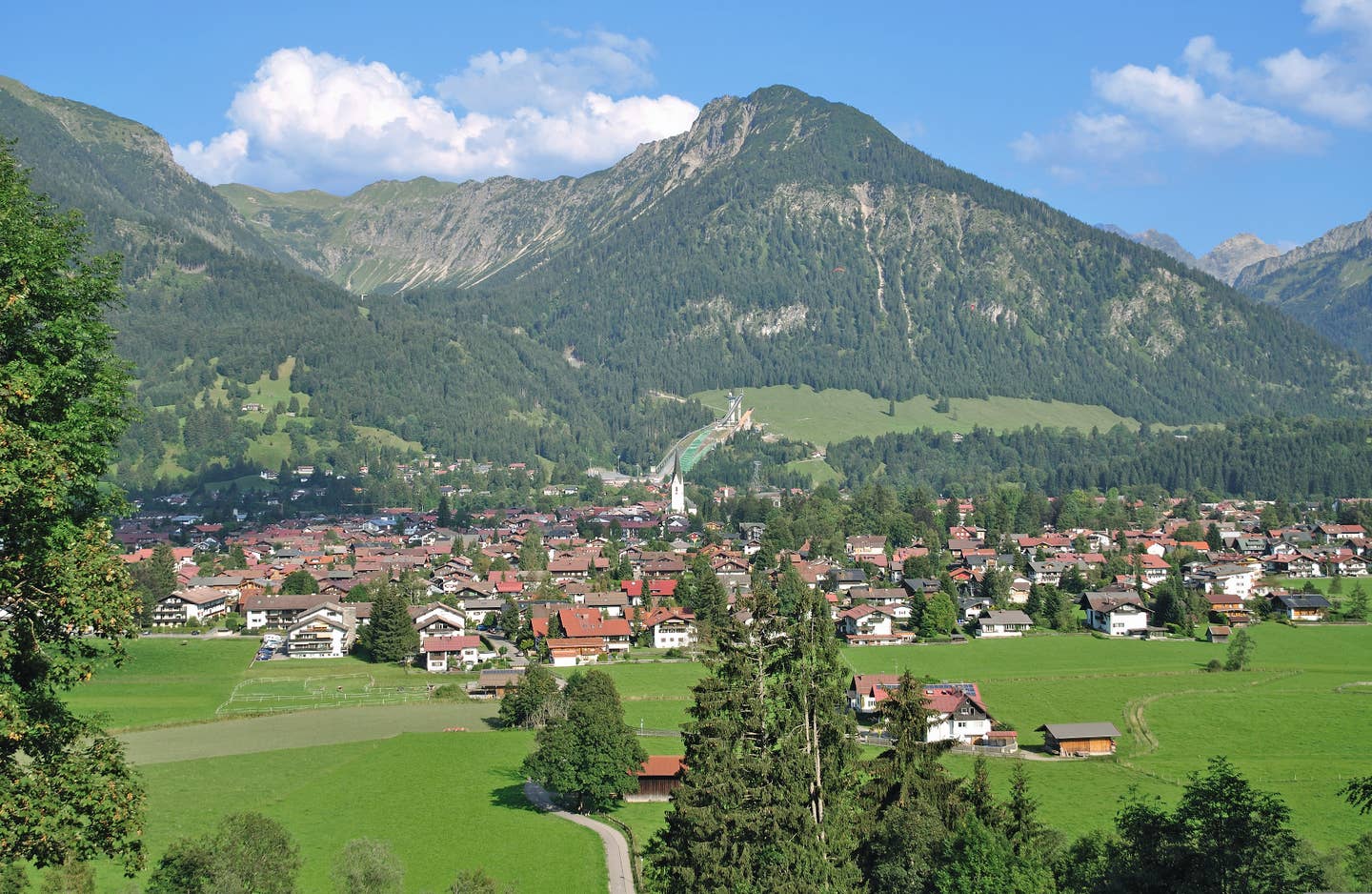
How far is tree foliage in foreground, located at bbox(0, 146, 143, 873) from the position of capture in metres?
10.5

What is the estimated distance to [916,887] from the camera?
28.1 metres

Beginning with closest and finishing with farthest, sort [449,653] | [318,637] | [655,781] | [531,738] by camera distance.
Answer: [655,781]
[531,738]
[449,653]
[318,637]

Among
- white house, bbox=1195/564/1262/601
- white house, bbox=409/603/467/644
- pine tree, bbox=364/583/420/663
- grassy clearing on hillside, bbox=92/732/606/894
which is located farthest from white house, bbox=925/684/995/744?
white house, bbox=1195/564/1262/601

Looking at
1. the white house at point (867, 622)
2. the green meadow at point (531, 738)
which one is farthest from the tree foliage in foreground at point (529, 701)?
the white house at point (867, 622)

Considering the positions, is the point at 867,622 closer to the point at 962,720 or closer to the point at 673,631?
the point at 673,631

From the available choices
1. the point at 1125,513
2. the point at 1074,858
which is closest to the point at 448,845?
the point at 1074,858

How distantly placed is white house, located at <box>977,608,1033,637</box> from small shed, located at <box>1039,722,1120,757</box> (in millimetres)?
34373

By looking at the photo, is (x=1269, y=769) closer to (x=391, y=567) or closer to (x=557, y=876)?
(x=557, y=876)

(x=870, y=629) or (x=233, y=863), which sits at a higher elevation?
(x=870, y=629)

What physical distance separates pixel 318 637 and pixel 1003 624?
47051 millimetres

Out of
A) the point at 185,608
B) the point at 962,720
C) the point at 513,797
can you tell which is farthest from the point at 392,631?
the point at 962,720

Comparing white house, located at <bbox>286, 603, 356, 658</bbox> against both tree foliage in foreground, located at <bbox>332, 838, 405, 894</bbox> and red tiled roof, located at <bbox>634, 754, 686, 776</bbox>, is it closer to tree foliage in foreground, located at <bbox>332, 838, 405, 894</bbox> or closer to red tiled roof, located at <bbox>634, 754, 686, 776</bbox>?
red tiled roof, located at <bbox>634, 754, 686, 776</bbox>

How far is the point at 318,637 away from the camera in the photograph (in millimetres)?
82062

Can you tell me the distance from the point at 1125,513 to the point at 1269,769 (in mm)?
102625
